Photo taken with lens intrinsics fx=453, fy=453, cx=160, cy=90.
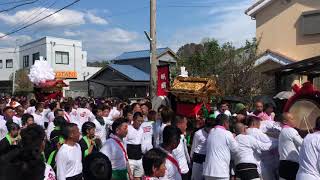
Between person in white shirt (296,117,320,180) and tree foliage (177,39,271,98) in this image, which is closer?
person in white shirt (296,117,320,180)

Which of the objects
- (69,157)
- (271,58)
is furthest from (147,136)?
(271,58)

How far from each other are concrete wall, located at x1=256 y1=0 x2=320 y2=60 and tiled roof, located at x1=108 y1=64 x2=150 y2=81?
52.1ft

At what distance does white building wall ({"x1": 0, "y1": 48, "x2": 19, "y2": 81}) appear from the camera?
179ft

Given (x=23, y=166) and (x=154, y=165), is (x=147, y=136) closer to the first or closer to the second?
(x=154, y=165)

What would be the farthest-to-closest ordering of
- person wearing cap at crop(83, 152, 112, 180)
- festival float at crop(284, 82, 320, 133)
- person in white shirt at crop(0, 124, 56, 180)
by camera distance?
festival float at crop(284, 82, 320, 133)
person wearing cap at crop(83, 152, 112, 180)
person in white shirt at crop(0, 124, 56, 180)

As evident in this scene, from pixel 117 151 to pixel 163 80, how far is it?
4056mm

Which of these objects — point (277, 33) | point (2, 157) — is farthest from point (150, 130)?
point (277, 33)

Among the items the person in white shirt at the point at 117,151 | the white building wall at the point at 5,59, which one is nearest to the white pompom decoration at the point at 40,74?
the person in white shirt at the point at 117,151

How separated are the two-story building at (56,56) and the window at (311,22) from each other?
97.2 feet

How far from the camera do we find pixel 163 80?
34.8 feet

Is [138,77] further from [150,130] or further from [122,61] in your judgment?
[150,130]

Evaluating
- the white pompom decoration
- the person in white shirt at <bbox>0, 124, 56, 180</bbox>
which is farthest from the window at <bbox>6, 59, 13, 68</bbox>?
the person in white shirt at <bbox>0, 124, 56, 180</bbox>

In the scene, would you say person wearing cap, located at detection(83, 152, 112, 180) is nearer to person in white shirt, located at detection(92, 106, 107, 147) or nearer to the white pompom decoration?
person in white shirt, located at detection(92, 106, 107, 147)

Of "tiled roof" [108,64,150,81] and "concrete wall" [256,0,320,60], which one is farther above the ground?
"concrete wall" [256,0,320,60]
